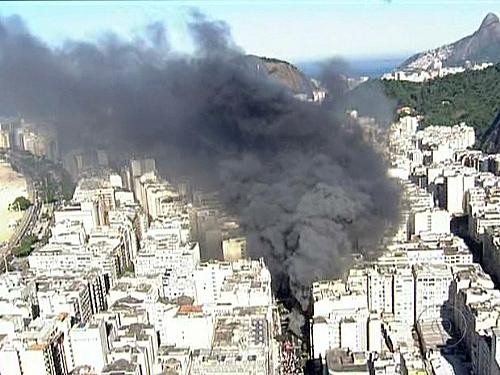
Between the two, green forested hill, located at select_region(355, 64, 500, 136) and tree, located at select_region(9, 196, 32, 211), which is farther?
green forested hill, located at select_region(355, 64, 500, 136)

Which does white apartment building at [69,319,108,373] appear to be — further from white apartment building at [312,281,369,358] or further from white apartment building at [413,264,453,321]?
white apartment building at [413,264,453,321]

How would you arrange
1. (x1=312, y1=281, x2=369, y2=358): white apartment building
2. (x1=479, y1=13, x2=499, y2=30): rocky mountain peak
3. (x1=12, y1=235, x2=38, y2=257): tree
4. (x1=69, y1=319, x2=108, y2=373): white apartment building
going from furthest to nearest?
(x1=479, y1=13, x2=499, y2=30): rocky mountain peak, (x1=12, y1=235, x2=38, y2=257): tree, (x1=312, y1=281, x2=369, y2=358): white apartment building, (x1=69, y1=319, x2=108, y2=373): white apartment building

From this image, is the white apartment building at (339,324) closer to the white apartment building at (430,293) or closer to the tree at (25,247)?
the white apartment building at (430,293)

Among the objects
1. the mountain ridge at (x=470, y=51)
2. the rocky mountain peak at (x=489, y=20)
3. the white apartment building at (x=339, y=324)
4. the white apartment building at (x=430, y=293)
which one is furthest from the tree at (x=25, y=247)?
the mountain ridge at (x=470, y=51)

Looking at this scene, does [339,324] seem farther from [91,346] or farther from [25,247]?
[25,247]

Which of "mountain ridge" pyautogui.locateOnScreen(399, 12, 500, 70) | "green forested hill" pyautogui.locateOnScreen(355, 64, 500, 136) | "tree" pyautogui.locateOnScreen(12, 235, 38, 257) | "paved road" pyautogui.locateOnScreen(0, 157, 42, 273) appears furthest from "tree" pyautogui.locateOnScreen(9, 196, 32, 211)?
"mountain ridge" pyautogui.locateOnScreen(399, 12, 500, 70)

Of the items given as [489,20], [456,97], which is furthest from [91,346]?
[489,20]

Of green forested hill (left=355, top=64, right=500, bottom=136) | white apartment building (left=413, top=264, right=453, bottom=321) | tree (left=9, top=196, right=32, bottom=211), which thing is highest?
green forested hill (left=355, top=64, right=500, bottom=136)

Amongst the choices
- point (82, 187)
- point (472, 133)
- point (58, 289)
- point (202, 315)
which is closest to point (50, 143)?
point (82, 187)

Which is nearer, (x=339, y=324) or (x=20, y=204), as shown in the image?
(x=339, y=324)

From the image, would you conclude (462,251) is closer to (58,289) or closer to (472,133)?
(58,289)
